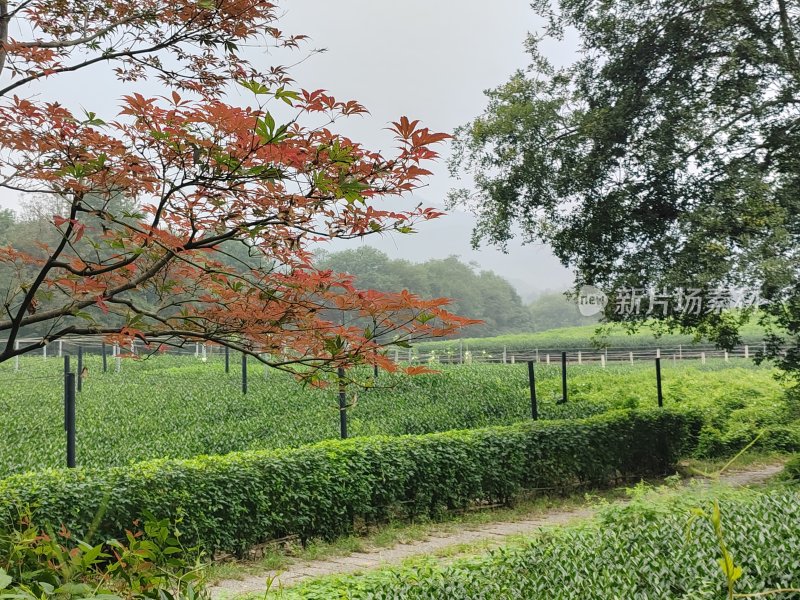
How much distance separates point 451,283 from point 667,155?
65932 mm

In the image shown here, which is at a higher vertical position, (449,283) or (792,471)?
(449,283)

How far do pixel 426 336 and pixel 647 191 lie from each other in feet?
28.1

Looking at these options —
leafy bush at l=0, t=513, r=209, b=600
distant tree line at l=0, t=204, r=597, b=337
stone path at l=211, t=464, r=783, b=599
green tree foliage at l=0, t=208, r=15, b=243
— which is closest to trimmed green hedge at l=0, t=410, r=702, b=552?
stone path at l=211, t=464, r=783, b=599

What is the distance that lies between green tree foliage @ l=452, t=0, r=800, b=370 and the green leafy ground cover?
5.00m

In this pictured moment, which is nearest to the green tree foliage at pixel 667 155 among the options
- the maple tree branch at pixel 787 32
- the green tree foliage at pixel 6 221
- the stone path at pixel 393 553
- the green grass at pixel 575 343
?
the maple tree branch at pixel 787 32

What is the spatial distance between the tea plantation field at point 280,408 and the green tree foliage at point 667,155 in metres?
3.87

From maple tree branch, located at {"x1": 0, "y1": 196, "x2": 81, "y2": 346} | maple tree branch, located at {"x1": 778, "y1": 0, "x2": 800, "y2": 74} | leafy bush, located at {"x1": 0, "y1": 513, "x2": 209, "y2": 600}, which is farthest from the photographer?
maple tree branch, located at {"x1": 778, "y1": 0, "x2": 800, "y2": 74}

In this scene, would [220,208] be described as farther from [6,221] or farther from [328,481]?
[6,221]

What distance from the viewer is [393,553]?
6633 millimetres

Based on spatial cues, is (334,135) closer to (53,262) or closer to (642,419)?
(53,262)

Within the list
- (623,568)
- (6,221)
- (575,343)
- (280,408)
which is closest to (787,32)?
(623,568)

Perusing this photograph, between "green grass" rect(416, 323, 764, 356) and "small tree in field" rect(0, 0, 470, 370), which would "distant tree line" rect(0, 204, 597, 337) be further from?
"small tree in field" rect(0, 0, 470, 370)

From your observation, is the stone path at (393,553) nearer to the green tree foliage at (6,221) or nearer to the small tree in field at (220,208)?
the small tree in field at (220,208)

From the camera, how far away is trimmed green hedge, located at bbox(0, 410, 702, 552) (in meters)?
5.59
